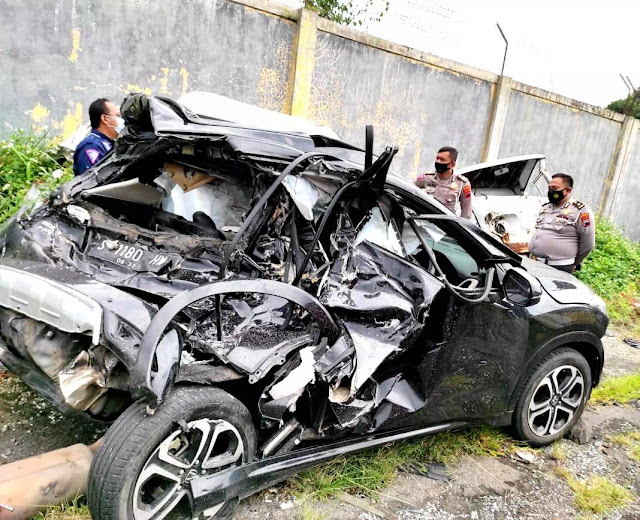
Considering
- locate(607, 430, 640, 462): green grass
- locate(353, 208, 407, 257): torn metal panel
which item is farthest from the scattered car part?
locate(607, 430, 640, 462): green grass

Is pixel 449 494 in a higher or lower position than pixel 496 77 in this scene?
lower

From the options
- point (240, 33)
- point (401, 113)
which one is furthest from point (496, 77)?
point (240, 33)

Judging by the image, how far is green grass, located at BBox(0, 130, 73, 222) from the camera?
4.76 meters

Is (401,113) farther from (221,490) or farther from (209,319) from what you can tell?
(221,490)

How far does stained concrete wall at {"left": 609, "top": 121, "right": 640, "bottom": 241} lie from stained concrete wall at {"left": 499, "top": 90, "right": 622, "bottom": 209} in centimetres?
52

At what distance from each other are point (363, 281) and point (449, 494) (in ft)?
4.22

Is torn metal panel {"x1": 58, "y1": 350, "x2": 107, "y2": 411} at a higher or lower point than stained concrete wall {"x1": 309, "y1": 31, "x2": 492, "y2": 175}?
lower

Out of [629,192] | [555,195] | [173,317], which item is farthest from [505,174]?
[629,192]

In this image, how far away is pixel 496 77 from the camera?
8672 millimetres

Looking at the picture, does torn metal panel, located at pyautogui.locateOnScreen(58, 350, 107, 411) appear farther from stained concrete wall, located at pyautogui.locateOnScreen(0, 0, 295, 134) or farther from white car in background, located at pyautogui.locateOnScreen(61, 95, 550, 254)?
white car in background, located at pyautogui.locateOnScreen(61, 95, 550, 254)

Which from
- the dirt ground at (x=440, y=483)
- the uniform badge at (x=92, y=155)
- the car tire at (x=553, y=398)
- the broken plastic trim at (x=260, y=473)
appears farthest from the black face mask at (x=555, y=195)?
the uniform badge at (x=92, y=155)

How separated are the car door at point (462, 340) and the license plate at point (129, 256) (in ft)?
4.58

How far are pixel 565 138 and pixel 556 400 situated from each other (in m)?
8.53

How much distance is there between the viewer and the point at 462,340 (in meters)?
2.56
